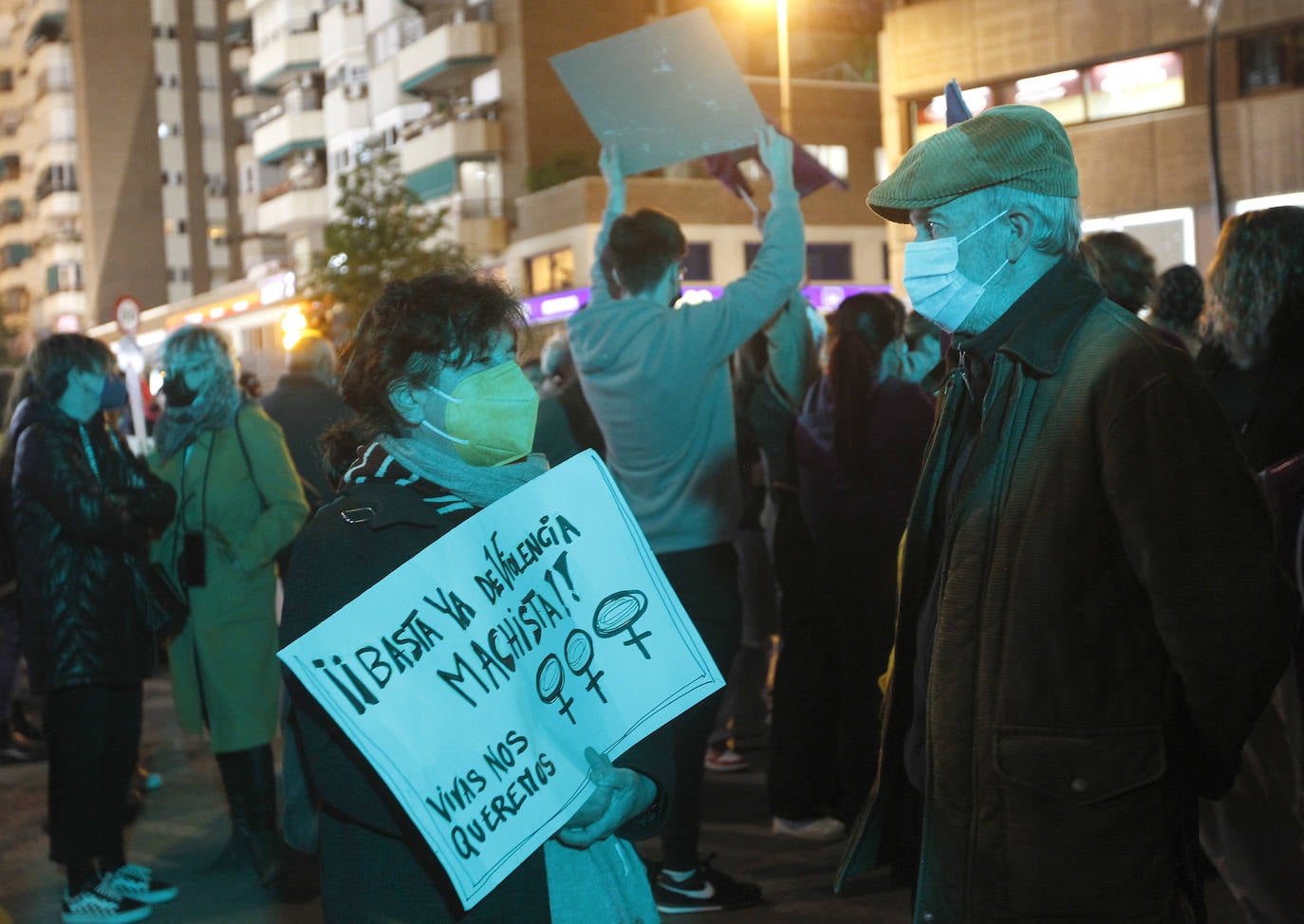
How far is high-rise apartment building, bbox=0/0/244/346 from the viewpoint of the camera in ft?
287

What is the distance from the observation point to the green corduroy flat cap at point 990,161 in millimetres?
2502

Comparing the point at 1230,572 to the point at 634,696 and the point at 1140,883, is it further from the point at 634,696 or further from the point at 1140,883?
the point at 634,696

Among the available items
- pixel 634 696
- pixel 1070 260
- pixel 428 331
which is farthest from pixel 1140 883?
pixel 428 331

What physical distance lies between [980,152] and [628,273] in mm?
Answer: 2693

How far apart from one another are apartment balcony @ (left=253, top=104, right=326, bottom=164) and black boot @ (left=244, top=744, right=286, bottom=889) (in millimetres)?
→ 57511

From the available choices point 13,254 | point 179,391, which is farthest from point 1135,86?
point 13,254

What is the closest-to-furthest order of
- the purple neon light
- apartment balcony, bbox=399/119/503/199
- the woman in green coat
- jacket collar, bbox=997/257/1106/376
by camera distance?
jacket collar, bbox=997/257/1106/376, the woman in green coat, the purple neon light, apartment balcony, bbox=399/119/503/199

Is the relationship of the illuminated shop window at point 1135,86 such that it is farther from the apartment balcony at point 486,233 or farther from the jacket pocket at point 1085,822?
the jacket pocket at point 1085,822

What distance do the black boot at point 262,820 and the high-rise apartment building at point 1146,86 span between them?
23.6 m

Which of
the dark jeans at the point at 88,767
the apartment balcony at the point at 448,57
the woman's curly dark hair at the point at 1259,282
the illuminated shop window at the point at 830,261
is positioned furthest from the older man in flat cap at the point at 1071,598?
the apartment balcony at the point at 448,57

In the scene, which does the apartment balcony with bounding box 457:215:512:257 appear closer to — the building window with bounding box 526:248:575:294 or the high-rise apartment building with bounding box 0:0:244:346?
the building window with bounding box 526:248:575:294

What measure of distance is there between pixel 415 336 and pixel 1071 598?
1.20m

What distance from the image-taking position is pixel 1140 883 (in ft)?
7.84

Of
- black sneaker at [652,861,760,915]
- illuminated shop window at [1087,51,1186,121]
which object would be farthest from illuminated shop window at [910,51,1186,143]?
black sneaker at [652,861,760,915]
